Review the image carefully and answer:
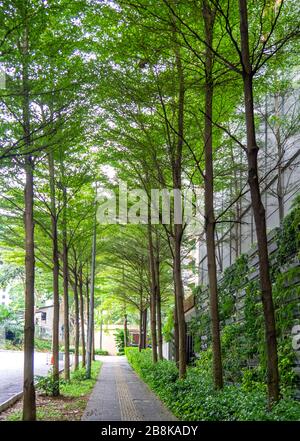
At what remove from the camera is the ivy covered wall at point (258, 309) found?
8.72m

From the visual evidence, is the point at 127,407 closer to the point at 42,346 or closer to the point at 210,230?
the point at 210,230

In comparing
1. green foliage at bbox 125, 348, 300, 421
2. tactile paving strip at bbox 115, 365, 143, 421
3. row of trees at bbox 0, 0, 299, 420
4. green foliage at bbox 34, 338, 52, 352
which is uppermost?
row of trees at bbox 0, 0, 299, 420

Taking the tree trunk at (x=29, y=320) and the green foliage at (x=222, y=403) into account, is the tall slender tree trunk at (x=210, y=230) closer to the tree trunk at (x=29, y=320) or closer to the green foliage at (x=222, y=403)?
the green foliage at (x=222, y=403)

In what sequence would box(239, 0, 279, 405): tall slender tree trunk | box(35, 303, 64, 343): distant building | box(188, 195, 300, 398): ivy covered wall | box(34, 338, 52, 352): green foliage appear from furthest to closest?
1. box(35, 303, 64, 343): distant building
2. box(34, 338, 52, 352): green foliage
3. box(188, 195, 300, 398): ivy covered wall
4. box(239, 0, 279, 405): tall slender tree trunk

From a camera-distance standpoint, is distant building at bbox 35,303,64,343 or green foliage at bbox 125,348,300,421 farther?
distant building at bbox 35,303,64,343

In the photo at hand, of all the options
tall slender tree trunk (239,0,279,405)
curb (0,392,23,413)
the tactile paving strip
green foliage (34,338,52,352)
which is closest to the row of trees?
tall slender tree trunk (239,0,279,405)

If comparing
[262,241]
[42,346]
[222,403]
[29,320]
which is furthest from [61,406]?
[42,346]

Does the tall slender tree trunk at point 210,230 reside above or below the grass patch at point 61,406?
above

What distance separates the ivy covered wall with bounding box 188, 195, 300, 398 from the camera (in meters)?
8.72

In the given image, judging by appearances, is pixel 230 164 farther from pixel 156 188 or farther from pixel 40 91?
pixel 40 91

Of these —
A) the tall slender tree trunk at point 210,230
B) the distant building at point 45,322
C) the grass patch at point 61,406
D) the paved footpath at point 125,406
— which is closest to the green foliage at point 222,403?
the paved footpath at point 125,406

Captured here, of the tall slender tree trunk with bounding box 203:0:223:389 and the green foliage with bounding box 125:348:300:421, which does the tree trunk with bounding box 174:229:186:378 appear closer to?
the green foliage with bounding box 125:348:300:421

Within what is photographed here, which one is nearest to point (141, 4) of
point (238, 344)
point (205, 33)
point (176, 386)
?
point (205, 33)

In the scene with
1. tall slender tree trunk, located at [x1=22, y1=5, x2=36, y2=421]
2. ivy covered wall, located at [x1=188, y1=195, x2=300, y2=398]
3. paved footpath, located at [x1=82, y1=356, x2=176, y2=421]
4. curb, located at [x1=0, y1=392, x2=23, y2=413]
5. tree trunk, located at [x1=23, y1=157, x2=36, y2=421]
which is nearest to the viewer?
tall slender tree trunk, located at [x1=22, y1=5, x2=36, y2=421]
